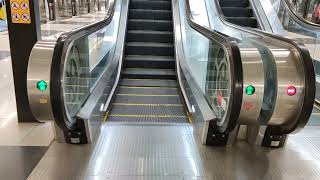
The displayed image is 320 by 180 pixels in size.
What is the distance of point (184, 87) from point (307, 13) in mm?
7351

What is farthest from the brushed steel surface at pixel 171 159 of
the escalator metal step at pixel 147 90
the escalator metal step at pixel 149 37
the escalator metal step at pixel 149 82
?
the escalator metal step at pixel 149 37

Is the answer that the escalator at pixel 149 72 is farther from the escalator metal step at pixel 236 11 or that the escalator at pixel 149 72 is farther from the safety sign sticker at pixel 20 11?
the safety sign sticker at pixel 20 11

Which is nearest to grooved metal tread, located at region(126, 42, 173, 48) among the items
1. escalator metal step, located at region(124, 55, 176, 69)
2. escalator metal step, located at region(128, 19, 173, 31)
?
escalator metal step, located at region(124, 55, 176, 69)

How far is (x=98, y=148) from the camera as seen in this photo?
3.03 metres

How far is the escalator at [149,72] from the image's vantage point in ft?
14.1

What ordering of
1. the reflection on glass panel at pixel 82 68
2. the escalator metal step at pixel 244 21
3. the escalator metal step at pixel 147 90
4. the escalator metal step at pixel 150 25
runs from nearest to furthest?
the reflection on glass panel at pixel 82 68
the escalator metal step at pixel 147 90
the escalator metal step at pixel 150 25
the escalator metal step at pixel 244 21

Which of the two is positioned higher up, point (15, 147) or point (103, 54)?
point (103, 54)

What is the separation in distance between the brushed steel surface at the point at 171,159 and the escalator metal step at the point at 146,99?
1.37 meters

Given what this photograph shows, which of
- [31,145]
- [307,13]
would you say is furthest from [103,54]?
[307,13]

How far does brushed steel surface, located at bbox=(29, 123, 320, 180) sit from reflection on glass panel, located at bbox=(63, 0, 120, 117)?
465mm

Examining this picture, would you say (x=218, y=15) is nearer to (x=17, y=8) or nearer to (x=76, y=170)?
(x=17, y=8)

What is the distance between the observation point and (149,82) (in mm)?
5812

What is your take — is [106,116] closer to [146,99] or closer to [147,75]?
[146,99]

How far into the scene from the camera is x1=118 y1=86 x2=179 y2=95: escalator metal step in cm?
529
